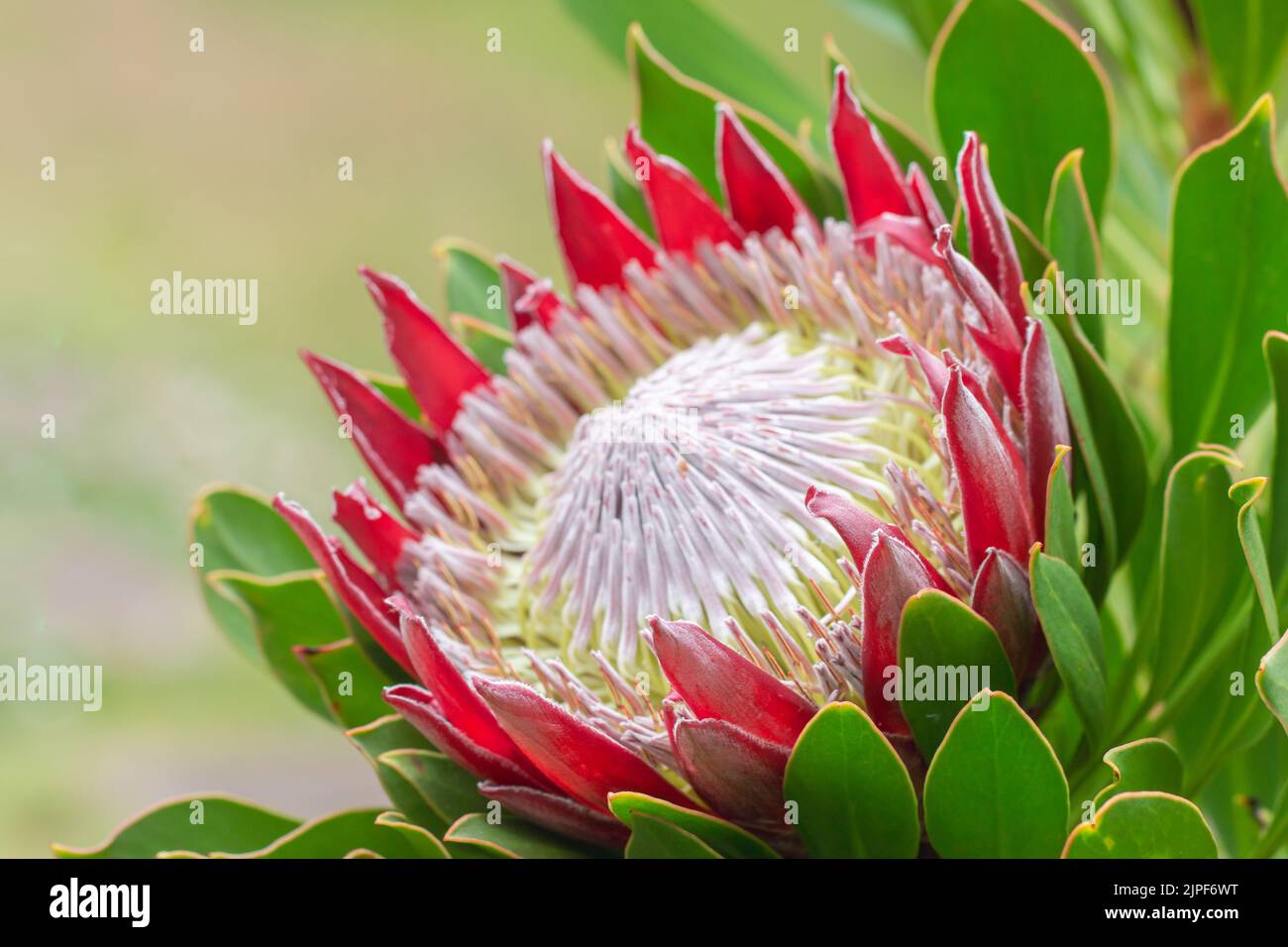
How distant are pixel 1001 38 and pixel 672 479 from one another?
1.27 ft

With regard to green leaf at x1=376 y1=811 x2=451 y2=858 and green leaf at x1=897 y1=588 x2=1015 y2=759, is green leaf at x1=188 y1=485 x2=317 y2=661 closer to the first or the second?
green leaf at x1=376 y1=811 x2=451 y2=858

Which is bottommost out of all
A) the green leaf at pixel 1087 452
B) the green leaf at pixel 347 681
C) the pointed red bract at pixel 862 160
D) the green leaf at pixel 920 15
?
the green leaf at pixel 347 681

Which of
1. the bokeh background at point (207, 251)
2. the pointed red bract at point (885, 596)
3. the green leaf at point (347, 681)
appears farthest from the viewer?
the bokeh background at point (207, 251)

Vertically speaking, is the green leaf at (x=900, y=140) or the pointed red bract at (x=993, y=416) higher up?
the green leaf at (x=900, y=140)

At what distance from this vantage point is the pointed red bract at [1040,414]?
0.72 m

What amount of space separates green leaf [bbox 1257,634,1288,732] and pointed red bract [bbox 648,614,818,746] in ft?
0.79

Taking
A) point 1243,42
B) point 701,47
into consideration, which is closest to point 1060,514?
point 1243,42

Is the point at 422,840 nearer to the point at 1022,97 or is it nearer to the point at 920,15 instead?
the point at 1022,97

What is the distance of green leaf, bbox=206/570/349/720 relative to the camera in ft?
3.23

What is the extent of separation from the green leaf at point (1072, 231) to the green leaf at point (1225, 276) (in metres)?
0.06

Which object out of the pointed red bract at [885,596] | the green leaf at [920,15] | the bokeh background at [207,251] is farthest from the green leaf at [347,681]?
the bokeh background at [207,251]

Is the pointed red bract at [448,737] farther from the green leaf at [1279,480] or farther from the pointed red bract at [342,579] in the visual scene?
the green leaf at [1279,480]

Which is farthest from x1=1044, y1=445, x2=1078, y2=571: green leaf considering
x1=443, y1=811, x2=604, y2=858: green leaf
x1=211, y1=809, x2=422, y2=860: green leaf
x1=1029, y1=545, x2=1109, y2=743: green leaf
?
x1=211, y1=809, x2=422, y2=860: green leaf

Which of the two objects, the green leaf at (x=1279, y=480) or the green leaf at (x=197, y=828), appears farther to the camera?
the green leaf at (x=197, y=828)
